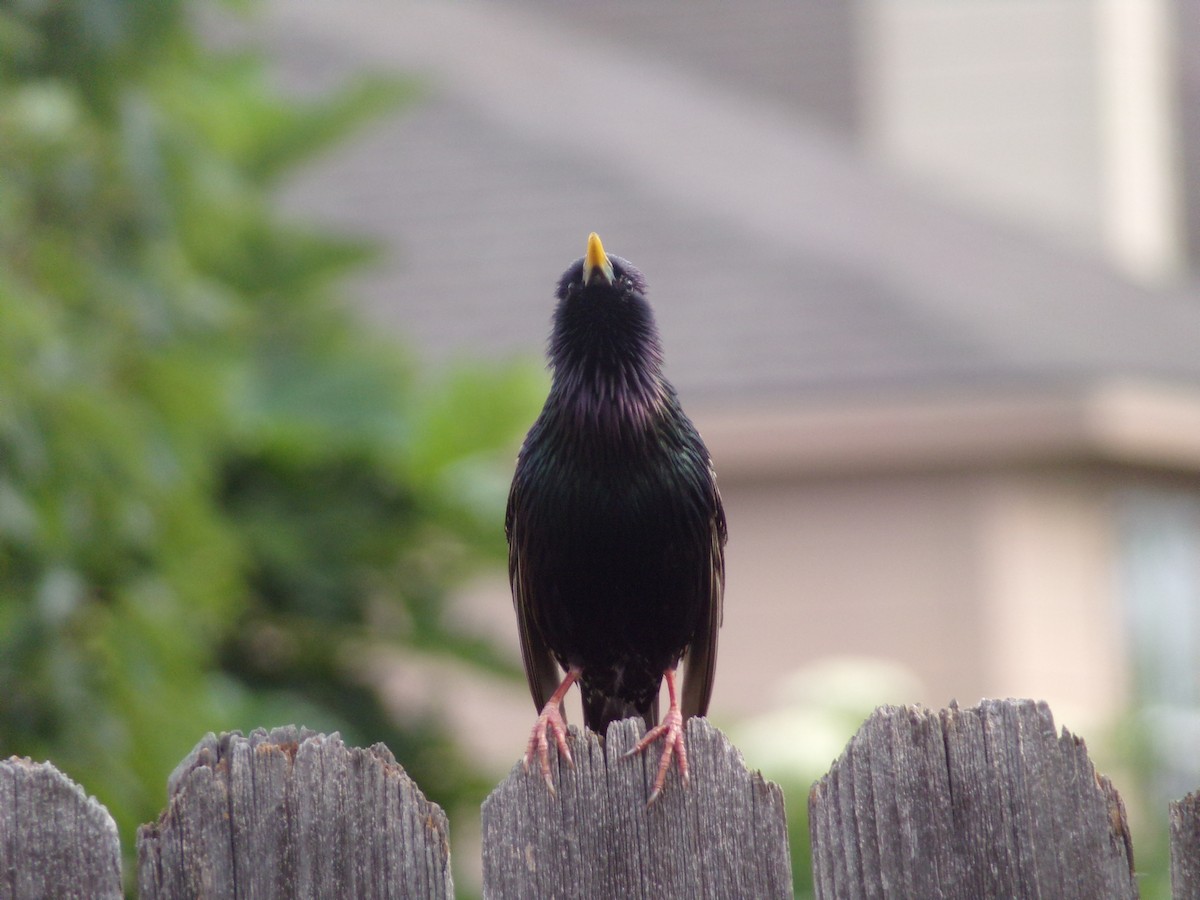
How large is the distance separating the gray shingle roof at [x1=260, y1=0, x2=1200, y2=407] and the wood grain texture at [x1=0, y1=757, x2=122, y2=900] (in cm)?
804

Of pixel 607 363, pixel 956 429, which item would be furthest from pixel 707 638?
pixel 956 429

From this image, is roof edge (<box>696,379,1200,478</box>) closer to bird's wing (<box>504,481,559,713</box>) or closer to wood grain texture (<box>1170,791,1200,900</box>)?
bird's wing (<box>504,481,559,713</box>)

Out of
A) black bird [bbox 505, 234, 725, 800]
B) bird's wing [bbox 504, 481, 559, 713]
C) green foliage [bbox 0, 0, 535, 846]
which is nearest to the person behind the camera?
black bird [bbox 505, 234, 725, 800]

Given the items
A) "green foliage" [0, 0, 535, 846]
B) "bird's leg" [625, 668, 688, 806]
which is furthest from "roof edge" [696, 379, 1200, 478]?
"bird's leg" [625, 668, 688, 806]

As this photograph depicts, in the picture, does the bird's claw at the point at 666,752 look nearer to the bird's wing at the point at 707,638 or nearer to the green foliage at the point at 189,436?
the bird's wing at the point at 707,638

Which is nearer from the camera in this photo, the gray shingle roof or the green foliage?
the green foliage

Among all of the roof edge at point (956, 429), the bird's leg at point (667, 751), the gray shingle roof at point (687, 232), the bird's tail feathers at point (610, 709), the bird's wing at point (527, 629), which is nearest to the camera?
the bird's leg at point (667, 751)

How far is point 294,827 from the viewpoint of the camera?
6.75 feet

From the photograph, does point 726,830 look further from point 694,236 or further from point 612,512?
point 694,236

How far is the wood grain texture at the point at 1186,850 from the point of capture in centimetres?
204

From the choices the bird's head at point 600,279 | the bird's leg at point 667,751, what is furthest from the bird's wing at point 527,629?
the bird's leg at point 667,751

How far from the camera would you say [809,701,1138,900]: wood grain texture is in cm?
206

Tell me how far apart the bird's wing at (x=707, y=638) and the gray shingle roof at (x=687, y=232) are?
6.41m

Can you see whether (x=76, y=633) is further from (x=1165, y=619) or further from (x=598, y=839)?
(x=1165, y=619)
